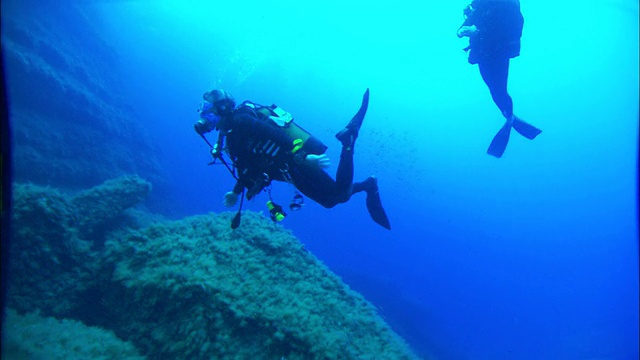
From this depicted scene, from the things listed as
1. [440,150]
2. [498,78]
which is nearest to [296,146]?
[498,78]

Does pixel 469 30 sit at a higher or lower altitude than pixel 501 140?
higher

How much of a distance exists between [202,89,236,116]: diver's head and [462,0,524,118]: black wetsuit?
→ 640 centimetres

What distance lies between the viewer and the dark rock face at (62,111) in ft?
54.7

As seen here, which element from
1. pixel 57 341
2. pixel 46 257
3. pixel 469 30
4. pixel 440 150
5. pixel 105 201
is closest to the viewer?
pixel 57 341

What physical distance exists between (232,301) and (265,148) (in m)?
2.34

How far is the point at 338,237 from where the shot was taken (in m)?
56.5

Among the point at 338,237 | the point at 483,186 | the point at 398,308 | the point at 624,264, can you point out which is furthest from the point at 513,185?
the point at 398,308

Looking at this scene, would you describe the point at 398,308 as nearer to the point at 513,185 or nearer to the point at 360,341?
the point at 360,341

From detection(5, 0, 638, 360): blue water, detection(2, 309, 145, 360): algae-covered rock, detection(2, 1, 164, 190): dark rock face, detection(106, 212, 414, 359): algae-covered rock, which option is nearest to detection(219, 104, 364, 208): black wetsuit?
detection(106, 212, 414, 359): algae-covered rock

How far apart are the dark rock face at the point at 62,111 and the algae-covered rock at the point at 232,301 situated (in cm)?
1233

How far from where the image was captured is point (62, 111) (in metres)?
19.8

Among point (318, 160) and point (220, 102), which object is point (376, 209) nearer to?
point (318, 160)

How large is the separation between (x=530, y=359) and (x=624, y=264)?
3497 inches

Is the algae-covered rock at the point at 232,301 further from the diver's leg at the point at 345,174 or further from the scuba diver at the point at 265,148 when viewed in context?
the diver's leg at the point at 345,174
